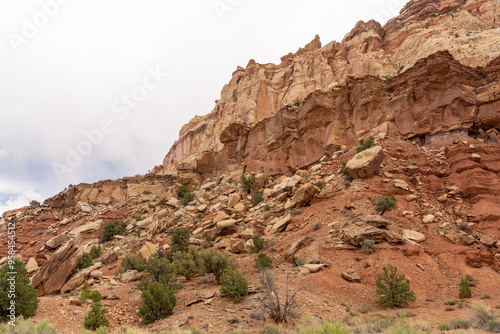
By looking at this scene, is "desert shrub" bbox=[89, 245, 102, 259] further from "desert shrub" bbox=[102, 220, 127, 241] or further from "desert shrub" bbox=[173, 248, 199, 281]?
"desert shrub" bbox=[173, 248, 199, 281]

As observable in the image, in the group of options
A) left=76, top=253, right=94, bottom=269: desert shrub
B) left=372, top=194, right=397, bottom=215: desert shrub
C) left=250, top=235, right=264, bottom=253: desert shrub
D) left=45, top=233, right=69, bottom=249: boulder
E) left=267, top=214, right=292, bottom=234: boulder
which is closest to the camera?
left=372, top=194, right=397, bottom=215: desert shrub

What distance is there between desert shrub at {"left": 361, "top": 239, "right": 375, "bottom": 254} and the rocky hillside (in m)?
0.15

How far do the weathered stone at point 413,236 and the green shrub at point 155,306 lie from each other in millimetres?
11591

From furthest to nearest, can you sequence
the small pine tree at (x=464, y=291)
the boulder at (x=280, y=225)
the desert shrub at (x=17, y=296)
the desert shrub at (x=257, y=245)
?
the boulder at (x=280, y=225), the desert shrub at (x=257, y=245), the small pine tree at (x=464, y=291), the desert shrub at (x=17, y=296)

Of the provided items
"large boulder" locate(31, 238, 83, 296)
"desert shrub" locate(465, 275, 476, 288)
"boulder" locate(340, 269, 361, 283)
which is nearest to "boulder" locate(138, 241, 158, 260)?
"large boulder" locate(31, 238, 83, 296)

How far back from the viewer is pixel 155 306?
31.2ft

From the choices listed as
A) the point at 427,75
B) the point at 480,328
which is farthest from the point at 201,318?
the point at 427,75

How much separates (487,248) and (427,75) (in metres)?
16.8

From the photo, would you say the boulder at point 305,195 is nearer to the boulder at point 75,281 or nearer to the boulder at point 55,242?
the boulder at point 75,281

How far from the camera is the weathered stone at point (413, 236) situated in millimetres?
13547

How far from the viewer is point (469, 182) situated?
1656cm

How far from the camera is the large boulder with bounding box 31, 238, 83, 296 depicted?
45.0ft

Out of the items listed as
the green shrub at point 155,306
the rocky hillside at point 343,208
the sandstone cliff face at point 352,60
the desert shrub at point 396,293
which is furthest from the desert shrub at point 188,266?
the sandstone cliff face at point 352,60

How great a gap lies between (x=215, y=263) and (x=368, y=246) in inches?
287
